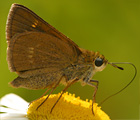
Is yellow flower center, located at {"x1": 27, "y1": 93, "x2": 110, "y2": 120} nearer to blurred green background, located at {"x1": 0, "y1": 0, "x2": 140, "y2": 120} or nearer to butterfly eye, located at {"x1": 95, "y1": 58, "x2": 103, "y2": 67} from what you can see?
butterfly eye, located at {"x1": 95, "y1": 58, "x2": 103, "y2": 67}

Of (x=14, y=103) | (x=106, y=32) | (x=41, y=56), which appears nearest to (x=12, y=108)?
(x=14, y=103)

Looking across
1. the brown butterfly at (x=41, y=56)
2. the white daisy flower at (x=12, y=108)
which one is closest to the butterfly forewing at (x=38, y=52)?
the brown butterfly at (x=41, y=56)

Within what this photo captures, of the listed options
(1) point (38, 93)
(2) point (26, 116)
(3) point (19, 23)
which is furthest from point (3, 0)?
(2) point (26, 116)

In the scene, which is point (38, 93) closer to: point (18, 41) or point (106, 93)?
point (106, 93)

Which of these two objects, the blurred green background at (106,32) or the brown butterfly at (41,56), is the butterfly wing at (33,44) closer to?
the brown butterfly at (41,56)

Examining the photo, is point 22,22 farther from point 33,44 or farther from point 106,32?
point 106,32

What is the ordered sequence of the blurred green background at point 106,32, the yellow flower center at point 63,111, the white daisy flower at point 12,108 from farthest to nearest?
the blurred green background at point 106,32, the white daisy flower at point 12,108, the yellow flower center at point 63,111

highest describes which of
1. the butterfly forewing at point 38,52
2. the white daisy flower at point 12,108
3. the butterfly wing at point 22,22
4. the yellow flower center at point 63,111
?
the butterfly wing at point 22,22
